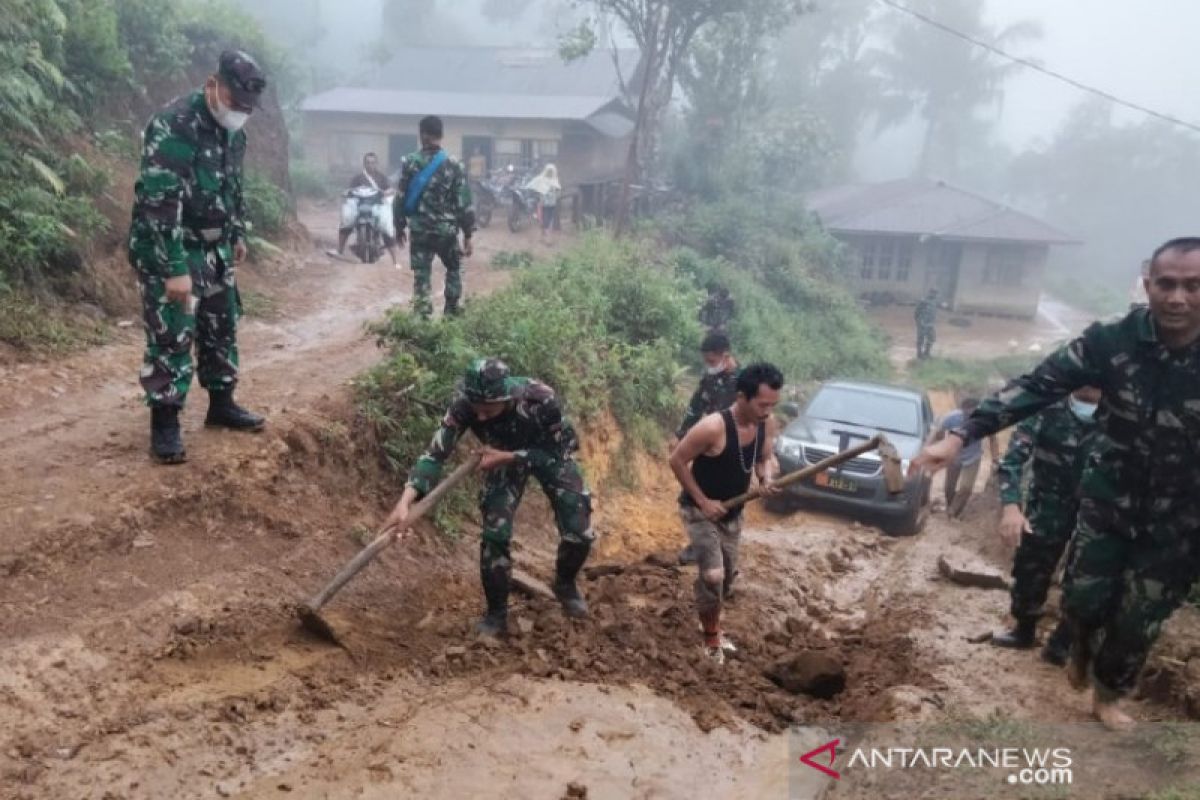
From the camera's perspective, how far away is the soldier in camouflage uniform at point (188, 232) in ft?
16.3

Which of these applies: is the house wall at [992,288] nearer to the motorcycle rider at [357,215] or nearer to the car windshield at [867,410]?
the car windshield at [867,410]

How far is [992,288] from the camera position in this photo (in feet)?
99.3

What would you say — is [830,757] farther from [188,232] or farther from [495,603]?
[188,232]

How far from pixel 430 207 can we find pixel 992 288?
2638cm

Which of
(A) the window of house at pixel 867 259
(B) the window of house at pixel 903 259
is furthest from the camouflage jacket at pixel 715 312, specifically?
(B) the window of house at pixel 903 259

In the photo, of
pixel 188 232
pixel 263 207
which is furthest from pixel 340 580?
pixel 263 207

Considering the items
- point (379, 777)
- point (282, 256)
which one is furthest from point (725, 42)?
point (379, 777)

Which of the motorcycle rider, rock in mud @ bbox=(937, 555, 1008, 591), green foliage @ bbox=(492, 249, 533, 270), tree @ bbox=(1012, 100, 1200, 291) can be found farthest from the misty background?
rock in mud @ bbox=(937, 555, 1008, 591)

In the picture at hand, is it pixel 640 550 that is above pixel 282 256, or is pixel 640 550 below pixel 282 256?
below

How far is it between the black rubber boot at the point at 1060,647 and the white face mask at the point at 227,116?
546 cm

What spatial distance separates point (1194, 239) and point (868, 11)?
55.4 meters

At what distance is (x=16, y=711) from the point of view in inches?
149

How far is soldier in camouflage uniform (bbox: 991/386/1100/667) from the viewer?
215 inches

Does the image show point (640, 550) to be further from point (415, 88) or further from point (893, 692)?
point (415, 88)
